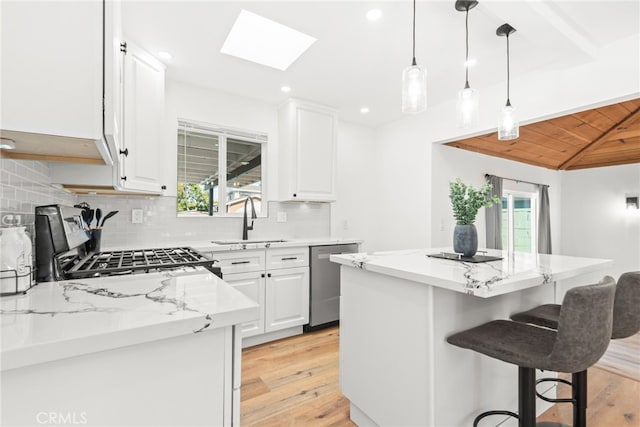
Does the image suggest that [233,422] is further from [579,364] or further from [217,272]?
[579,364]

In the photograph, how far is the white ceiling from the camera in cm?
192

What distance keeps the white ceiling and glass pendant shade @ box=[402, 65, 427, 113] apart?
518 millimetres

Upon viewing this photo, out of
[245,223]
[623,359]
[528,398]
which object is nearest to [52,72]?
[528,398]

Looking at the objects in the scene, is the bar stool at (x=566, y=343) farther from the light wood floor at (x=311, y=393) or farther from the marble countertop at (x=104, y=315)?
the marble countertop at (x=104, y=315)

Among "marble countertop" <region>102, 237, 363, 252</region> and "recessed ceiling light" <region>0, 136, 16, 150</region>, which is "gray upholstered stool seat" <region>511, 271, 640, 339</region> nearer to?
"marble countertop" <region>102, 237, 363, 252</region>

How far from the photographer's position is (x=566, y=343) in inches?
43.9

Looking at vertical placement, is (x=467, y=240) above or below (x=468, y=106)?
below

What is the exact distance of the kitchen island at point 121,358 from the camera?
63cm

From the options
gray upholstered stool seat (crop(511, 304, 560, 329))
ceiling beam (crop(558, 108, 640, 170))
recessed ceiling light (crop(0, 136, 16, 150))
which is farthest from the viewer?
ceiling beam (crop(558, 108, 640, 170))

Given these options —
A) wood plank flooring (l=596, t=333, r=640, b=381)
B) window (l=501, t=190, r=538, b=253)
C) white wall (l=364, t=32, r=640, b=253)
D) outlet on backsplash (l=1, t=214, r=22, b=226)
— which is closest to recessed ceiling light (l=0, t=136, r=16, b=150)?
outlet on backsplash (l=1, t=214, r=22, b=226)

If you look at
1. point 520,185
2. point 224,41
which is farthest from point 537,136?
point 224,41

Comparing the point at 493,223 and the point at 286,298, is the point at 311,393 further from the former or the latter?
the point at 493,223

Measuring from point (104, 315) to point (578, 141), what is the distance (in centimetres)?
562

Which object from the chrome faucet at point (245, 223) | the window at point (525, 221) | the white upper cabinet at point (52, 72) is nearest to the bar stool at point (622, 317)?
the white upper cabinet at point (52, 72)
